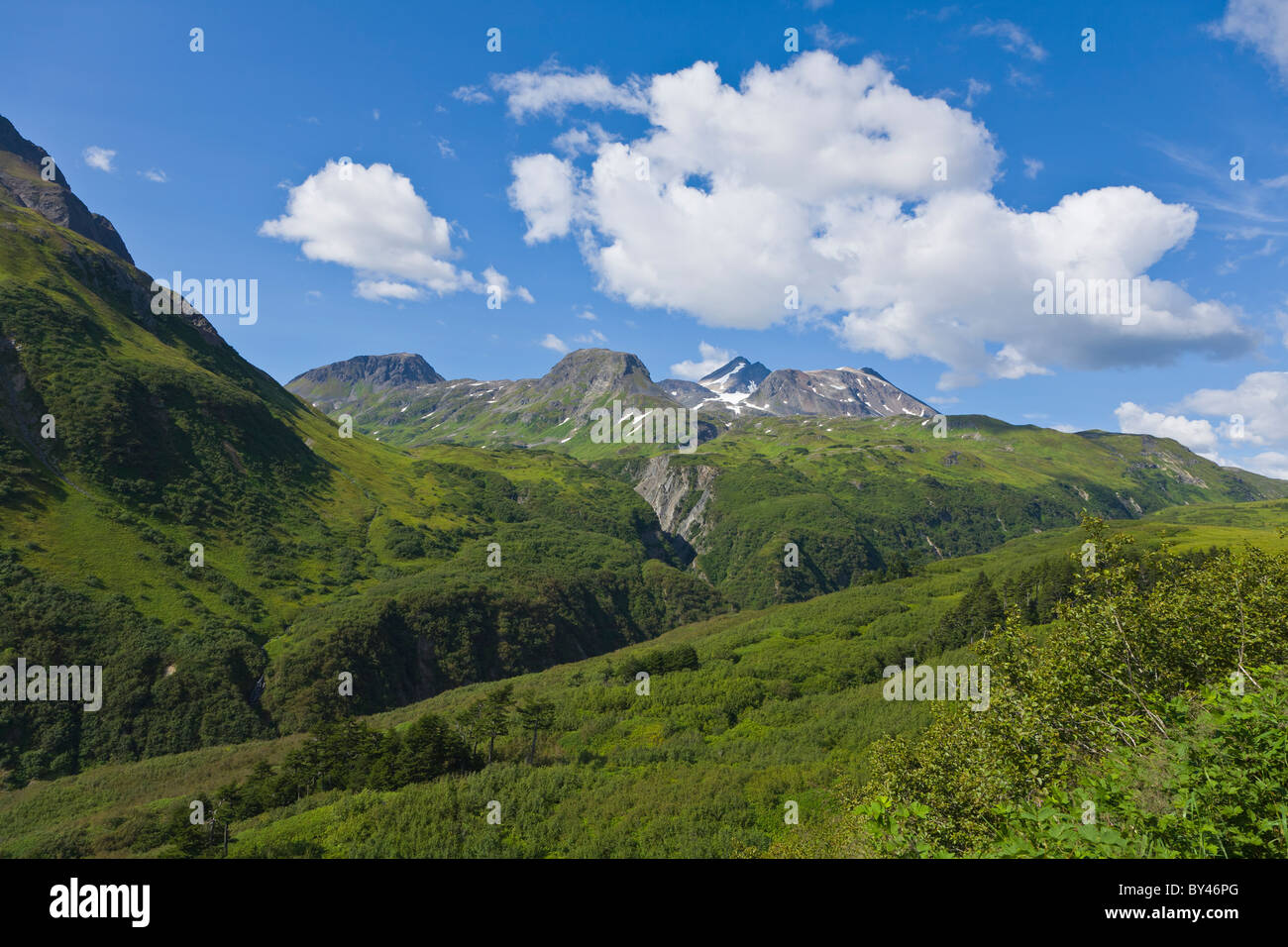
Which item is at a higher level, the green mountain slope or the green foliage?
the green foliage

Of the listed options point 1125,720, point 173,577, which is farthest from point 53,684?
point 1125,720

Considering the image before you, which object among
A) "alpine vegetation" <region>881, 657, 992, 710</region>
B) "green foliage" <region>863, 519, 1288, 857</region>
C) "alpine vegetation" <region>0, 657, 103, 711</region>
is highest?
"green foliage" <region>863, 519, 1288, 857</region>

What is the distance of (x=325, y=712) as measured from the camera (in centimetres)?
11356

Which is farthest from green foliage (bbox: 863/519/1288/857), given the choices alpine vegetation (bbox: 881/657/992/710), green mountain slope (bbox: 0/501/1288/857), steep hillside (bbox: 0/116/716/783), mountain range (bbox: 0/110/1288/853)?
steep hillside (bbox: 0/116/716/783)

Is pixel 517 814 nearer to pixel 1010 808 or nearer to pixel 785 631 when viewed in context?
pixel 1010 808

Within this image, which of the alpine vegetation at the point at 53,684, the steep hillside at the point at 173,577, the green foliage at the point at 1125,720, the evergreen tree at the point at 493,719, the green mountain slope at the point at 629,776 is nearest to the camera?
the green foliage at the point at 1125,720

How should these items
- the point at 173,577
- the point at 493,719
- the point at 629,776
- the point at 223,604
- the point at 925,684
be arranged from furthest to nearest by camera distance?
the point at 223,604 < the point at 173,577 < the point at 925,684 < the point at 493,719 < the point at 629,776

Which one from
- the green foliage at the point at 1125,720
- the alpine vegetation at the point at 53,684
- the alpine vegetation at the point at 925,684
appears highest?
the green foliage at the point at 1125,720

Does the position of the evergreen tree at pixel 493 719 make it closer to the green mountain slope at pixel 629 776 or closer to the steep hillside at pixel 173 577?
the green mountain slope at pixel 629 776

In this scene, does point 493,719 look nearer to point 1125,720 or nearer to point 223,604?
point 1125,720

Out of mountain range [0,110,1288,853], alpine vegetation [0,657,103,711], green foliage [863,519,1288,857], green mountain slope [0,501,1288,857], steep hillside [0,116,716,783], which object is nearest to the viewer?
green foliage [863,519,1288,857]

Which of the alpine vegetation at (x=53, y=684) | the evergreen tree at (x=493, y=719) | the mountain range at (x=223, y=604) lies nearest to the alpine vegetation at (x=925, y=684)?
the mountain range at (x=223, y=604)

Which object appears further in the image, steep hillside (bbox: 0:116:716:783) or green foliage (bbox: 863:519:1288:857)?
steep hillside (bbox: 0:116:716:783)

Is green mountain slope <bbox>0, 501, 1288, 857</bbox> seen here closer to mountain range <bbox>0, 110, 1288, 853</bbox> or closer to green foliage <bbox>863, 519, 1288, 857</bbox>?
mountain range <bbox>0, 110, 1288, 853</bbox>
